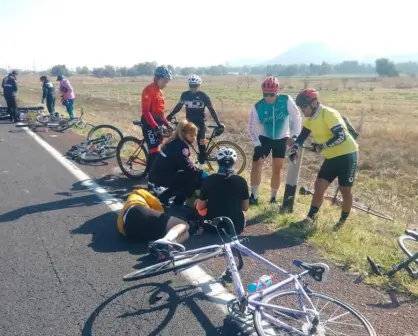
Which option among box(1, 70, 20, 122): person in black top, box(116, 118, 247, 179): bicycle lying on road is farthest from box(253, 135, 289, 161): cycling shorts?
box(1, 70, 20, 122): person in black top

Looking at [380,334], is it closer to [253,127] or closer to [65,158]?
[253,127]

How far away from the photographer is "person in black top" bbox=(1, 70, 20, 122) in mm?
15281

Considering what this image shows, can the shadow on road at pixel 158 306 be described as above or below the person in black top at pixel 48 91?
below

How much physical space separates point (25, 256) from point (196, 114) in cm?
465

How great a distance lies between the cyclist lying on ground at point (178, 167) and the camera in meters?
5.68

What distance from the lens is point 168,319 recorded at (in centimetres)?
343

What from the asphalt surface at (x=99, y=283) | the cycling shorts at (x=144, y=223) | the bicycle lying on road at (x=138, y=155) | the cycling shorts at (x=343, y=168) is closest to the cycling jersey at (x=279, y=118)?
the cycling shorts at (x=343, y=168)

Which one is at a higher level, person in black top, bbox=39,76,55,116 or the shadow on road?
Result: person in black top, bbox=39,76,55,116

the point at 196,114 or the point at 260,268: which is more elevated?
the point at 196,114

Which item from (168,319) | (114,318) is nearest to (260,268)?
(168,319)

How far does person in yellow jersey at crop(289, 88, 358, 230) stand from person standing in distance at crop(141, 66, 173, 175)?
2.68m

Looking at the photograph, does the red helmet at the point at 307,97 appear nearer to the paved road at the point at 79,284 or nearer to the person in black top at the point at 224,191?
the person in black top at the point at 224,191

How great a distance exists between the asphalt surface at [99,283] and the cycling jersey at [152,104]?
5.65ft

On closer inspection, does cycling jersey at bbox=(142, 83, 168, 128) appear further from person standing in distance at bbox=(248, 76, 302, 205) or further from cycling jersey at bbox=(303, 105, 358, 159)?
cycling jersey at bbox=(303, 105, 358, 159)
